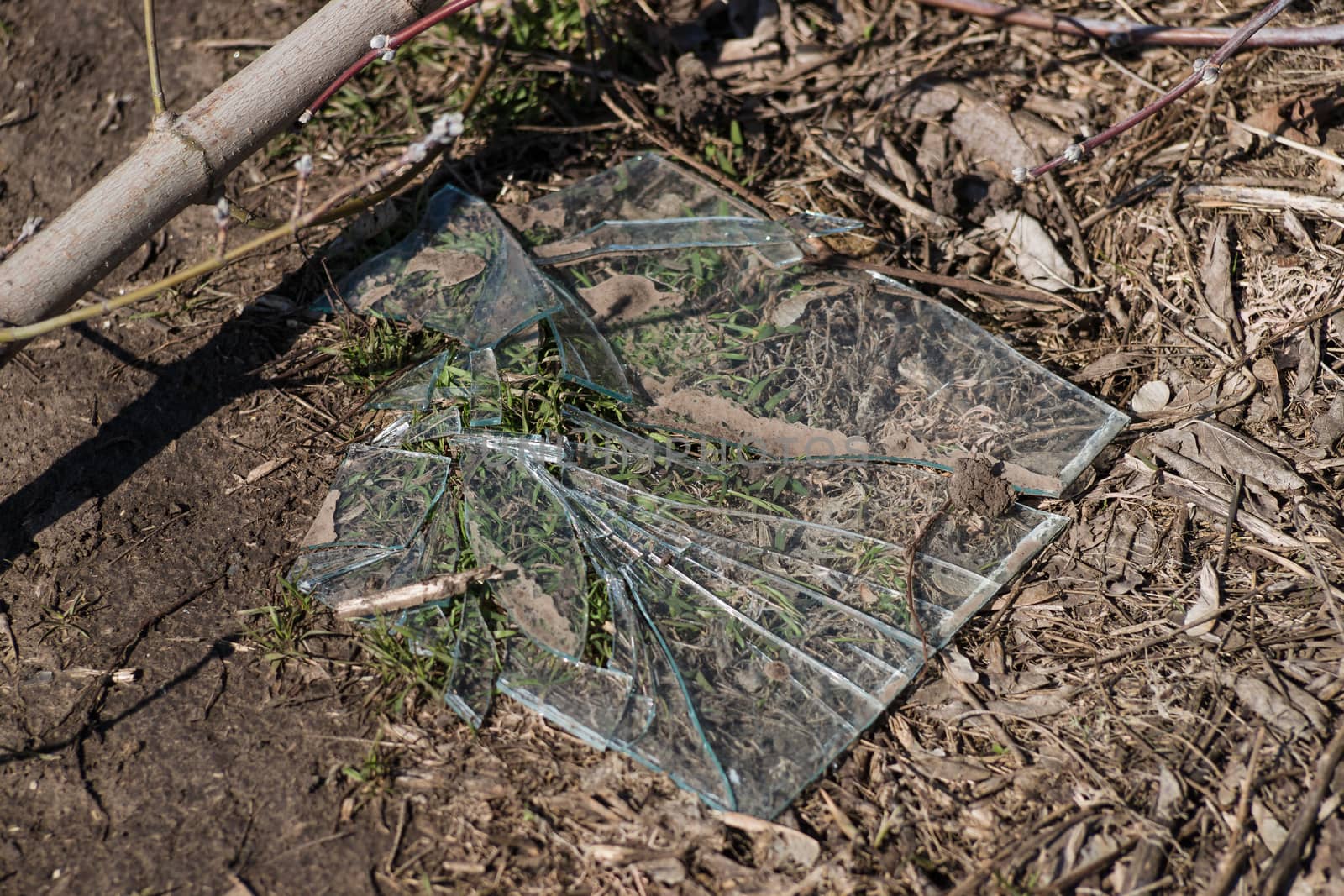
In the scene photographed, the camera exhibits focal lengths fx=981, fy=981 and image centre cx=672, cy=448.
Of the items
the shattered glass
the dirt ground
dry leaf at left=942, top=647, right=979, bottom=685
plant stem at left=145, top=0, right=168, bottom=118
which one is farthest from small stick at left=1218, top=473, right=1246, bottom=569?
plant stem at left=145, top=0, right=168, bottom=118

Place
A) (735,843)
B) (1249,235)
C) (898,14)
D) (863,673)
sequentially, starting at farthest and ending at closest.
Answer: (898,14) → (1249,235) → (863,673) → (735,843)

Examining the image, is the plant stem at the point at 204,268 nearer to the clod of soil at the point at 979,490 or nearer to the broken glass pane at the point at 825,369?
the broken glass pane at the point at 825,369

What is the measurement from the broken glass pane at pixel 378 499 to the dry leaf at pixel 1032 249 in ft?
5.86

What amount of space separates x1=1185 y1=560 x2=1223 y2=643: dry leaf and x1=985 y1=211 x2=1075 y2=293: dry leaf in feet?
3.13

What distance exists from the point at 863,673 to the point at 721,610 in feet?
1.17

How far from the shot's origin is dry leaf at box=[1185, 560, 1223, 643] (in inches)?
89.0

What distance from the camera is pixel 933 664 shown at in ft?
7.51

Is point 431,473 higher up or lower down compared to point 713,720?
higher up

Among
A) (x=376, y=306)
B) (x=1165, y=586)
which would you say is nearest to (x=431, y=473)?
(x=376, y=306)

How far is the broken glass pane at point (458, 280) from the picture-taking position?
2.69 metres

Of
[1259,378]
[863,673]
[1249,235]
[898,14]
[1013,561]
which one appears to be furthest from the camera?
[898,14]

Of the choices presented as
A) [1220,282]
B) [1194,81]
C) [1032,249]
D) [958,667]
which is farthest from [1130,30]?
[958,667]

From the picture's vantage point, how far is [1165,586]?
2355mm

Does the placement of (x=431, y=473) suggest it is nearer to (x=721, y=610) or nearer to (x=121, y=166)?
(x=721, y=610)
